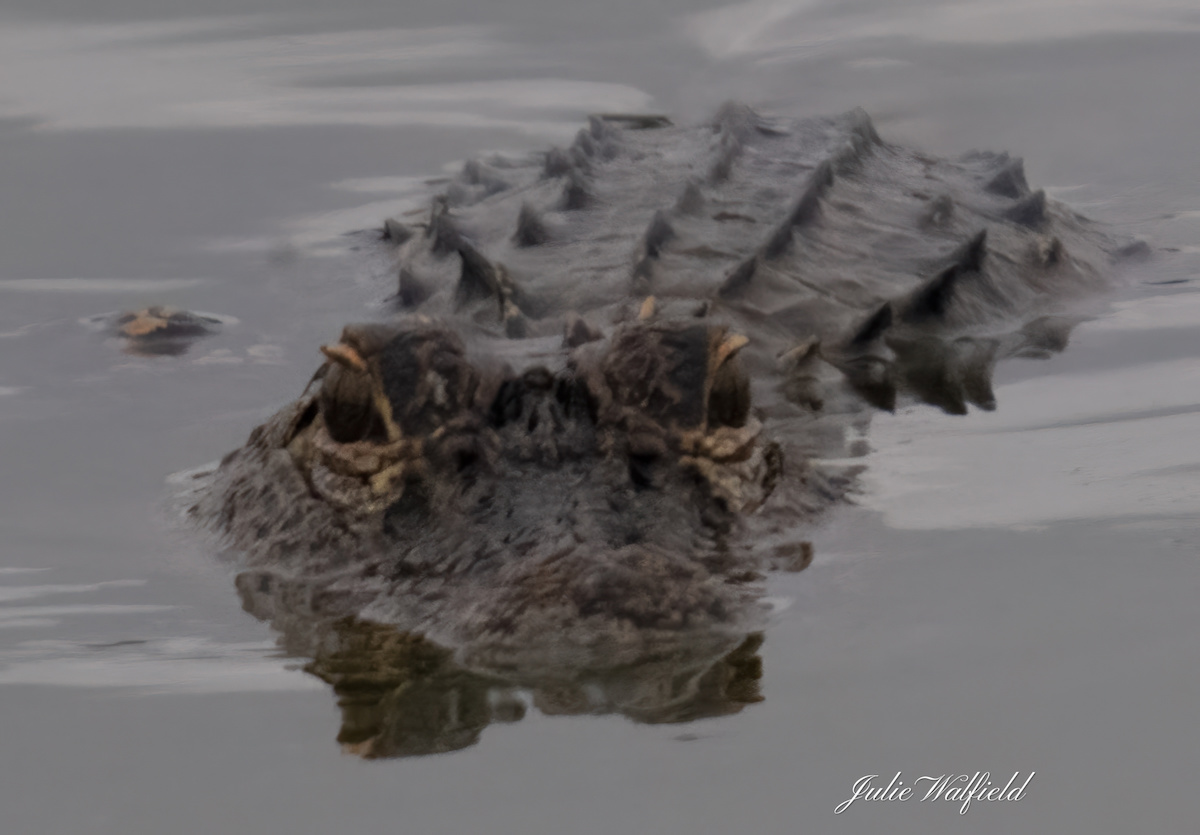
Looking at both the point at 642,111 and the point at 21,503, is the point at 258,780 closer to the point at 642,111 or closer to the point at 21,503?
the point at 21,503

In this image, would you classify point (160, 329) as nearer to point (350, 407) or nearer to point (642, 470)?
point (350, 407)

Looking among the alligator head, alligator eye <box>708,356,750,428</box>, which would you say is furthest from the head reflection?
alligator eye <box>708,356,750,428</box>

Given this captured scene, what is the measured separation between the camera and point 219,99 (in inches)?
428

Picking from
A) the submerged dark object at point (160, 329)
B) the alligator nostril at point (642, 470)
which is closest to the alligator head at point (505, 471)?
the alligator nostril at point (642, 470)

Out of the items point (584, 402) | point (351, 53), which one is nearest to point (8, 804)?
point (584, 402)

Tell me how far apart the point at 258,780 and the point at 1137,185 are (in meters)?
7.42

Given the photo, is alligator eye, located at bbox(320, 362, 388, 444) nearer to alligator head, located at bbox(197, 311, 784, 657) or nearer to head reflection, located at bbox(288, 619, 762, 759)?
alligator head, located at bbox(197, 311, 784, 657)

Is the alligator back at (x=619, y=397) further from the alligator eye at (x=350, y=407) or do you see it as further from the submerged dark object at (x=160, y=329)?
the submerged dark object at (x=160, y=329)

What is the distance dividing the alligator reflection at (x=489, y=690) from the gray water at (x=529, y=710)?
2.0 inches

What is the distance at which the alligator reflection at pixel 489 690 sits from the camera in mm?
3551

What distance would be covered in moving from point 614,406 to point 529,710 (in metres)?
1.11

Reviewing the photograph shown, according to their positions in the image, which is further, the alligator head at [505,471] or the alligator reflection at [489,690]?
the alligator head at [505,471]

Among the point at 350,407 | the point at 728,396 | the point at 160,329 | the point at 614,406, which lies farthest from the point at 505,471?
the point at 160,329

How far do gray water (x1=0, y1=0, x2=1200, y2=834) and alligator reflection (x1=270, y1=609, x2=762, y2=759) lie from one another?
5cm
